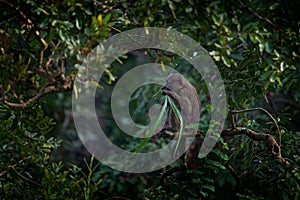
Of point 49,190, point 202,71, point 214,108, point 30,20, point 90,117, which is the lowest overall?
point 90,117

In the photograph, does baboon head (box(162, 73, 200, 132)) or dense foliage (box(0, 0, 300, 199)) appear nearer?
dense foliage (box(0, 0, 300, 199))

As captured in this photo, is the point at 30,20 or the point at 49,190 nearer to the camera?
the point at 30,20

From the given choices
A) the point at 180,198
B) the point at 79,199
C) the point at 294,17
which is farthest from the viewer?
the point at 180,198

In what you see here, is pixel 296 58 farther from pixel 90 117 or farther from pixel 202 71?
pixel 90 117

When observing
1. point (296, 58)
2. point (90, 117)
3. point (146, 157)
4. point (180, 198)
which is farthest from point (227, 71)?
point (90, 117)

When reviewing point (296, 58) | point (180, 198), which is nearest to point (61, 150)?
point (180, 198)

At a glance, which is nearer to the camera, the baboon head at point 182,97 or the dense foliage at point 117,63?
the dense foliage at point 117,63

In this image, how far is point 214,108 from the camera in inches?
62.9

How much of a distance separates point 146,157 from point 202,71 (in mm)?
1180

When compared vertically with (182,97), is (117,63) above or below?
above

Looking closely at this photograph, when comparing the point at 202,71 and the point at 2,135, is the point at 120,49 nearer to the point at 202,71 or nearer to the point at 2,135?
the point at 202,71

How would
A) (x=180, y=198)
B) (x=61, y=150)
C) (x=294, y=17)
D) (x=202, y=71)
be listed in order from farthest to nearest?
(x=61, y=150)
(x=180, y=198)
(x=202, y=71)
(x=294, y=17)

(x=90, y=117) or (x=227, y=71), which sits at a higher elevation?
(x=227, y=71)

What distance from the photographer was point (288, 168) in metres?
1.63
